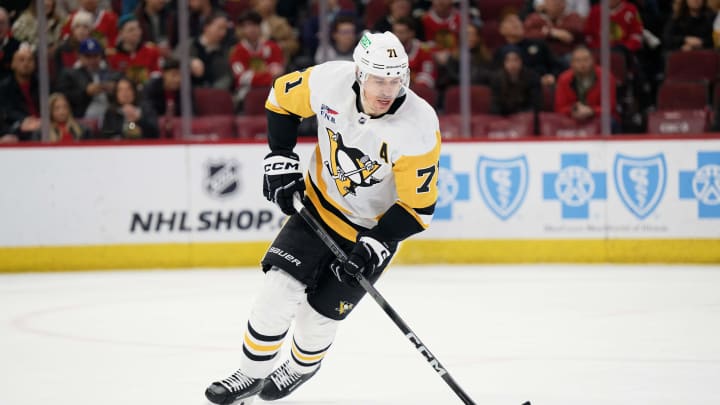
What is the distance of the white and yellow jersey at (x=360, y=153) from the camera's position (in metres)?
3.54

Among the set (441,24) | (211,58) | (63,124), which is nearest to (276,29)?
(211,58)

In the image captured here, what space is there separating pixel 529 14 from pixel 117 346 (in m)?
4.36

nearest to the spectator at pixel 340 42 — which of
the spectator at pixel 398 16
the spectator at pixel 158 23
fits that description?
the spectator at pixel 398 16

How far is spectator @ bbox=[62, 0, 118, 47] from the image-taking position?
25.5 feet

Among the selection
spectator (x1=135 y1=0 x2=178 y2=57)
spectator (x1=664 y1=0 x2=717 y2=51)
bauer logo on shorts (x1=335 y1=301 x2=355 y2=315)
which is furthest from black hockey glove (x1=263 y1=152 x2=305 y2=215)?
spectator (x1=664 y1=0 x2=717 y2=51)

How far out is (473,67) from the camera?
7680 millimetres

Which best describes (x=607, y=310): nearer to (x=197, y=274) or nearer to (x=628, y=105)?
(x=628, y=105)

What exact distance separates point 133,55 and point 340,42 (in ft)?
5.00

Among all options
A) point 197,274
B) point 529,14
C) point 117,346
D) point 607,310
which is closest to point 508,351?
point 607,310

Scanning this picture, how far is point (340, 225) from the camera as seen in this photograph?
377 centimetres

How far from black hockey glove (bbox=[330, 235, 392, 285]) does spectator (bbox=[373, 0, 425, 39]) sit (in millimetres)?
4482

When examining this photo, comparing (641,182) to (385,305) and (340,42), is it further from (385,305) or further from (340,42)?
(385,305)

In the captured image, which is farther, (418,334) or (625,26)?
(625,26)

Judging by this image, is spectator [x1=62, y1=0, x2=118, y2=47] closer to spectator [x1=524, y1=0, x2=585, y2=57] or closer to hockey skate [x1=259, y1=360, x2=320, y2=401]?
spectator [x1=524, y1=0, x2=585, y2=57]
